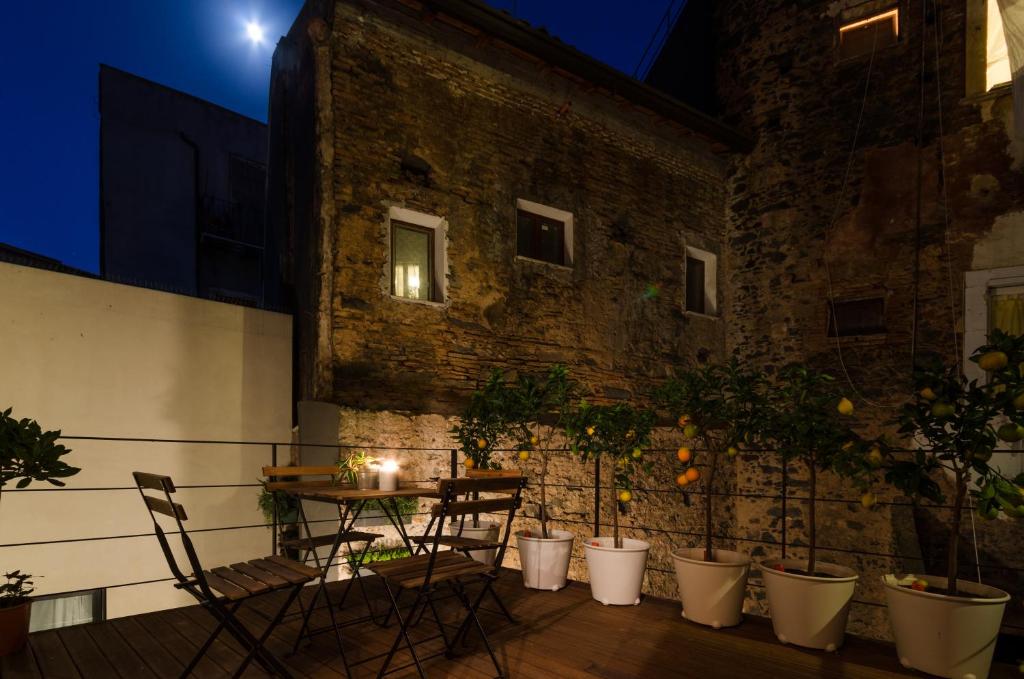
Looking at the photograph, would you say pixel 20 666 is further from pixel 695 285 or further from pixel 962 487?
pixel 695 285

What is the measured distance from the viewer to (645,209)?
7770 millimetres

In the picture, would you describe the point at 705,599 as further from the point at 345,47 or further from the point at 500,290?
the point at 345,47

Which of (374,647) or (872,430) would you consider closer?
(374,647)

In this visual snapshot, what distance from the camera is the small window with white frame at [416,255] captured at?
5.73 meters

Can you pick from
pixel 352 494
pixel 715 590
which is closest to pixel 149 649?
pixel 352 494

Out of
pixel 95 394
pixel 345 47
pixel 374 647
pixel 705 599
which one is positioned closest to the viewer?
pixel 374 647

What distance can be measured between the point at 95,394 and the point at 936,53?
385 inches

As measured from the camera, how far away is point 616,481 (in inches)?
157

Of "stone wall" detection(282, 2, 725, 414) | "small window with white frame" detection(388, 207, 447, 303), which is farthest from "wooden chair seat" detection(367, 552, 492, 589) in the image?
"small window with white frame" detection(388, 207, 447, 303)

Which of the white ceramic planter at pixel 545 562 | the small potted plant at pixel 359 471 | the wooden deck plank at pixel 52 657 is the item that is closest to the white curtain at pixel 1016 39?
the white ceramic planter at pixel 545 562

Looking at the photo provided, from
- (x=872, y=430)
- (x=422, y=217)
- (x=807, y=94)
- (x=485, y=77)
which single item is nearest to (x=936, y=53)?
(x=807, y=94)

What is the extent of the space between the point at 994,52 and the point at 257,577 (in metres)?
8.87

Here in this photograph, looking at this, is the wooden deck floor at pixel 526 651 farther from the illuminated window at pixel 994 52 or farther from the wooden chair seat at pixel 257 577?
the illuminated window at pixel 994 52

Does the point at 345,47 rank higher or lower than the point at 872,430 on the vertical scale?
higher
